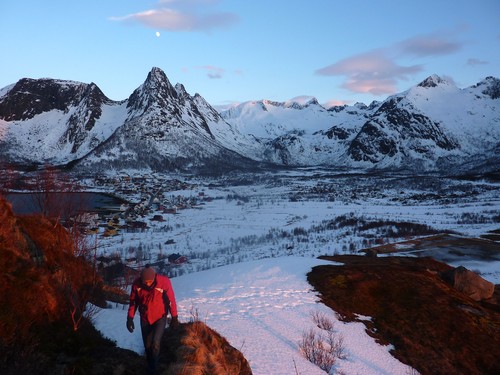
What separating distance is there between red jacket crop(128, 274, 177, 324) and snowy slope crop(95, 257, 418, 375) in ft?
4.66

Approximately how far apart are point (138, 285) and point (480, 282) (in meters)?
14.8

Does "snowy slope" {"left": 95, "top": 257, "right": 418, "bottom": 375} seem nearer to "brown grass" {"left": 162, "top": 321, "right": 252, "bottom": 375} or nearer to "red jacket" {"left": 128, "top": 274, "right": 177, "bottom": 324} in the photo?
"brown grass" {"left": 162, "top": 321, "right": 252, "bottom": 375}

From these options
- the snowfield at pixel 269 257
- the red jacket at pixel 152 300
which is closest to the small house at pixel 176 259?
the snowfield at pixel 269 257

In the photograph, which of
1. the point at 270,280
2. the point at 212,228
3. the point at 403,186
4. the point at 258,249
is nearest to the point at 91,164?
the point at 403,186

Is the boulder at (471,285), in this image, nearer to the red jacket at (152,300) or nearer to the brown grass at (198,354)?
the brown grass at (198,354)

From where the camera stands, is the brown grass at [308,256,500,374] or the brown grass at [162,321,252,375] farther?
the brown grass at [308,256,500,374]

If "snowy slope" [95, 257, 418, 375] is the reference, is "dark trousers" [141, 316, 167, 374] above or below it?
above

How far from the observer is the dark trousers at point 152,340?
Result: 7.37 metres

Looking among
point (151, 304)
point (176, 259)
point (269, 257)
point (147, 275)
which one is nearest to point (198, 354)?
point (151, 304)

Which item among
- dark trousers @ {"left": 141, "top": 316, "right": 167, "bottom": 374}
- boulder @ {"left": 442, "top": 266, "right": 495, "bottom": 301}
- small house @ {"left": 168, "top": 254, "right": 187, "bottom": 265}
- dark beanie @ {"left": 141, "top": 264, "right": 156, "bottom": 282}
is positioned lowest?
small house @ {"left": 168, "top": 254, "right": 187, "bottom": 265}

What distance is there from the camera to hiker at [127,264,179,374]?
7586mm

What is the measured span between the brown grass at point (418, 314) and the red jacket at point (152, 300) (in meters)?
7.03

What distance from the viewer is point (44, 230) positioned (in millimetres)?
11422

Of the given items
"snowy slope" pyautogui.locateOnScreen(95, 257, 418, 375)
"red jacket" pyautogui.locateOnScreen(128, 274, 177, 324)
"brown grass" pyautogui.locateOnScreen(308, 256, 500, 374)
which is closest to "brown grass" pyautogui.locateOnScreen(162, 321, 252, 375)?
"snowy slope" pyautogui.locateOnScreen(95, 257, 418, 375)
